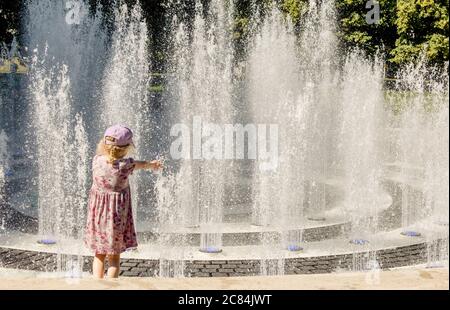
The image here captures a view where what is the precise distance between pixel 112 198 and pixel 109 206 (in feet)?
0.22

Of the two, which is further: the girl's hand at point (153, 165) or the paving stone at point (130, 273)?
the paving stone at point (130, 273)

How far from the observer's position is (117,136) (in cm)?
476

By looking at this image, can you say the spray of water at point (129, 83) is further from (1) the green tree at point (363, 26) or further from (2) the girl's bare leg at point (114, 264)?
(1) the green tree at point (363, 26)

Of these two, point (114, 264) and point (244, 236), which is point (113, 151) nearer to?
point (114, 264)

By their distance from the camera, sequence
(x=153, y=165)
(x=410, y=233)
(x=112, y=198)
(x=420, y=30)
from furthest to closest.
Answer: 1. (x=420, y=30)
2. (x=410, y=233)
3. (x=153, y=165)
4. (x=112, y=198)

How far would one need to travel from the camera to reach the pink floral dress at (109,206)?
488cm

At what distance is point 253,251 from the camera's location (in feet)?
27.1

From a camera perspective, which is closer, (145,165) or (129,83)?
(145,165)

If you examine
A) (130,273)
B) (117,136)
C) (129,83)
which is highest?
(129,83)

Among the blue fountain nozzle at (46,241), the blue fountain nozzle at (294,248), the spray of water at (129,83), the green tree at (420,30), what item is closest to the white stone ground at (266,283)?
the blue fountain nozzle at (294,248)

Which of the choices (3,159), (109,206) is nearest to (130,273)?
(109,206)

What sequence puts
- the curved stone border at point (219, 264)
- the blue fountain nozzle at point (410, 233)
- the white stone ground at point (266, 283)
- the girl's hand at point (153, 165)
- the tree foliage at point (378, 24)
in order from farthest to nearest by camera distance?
the tree foliage at point (378, 24) < the blue fountain nozzle at point (410, 233) < the curved stone border at point (219, 264) < the girl's hand at point (153, 165) < the white stone ground at point (266, 283)
